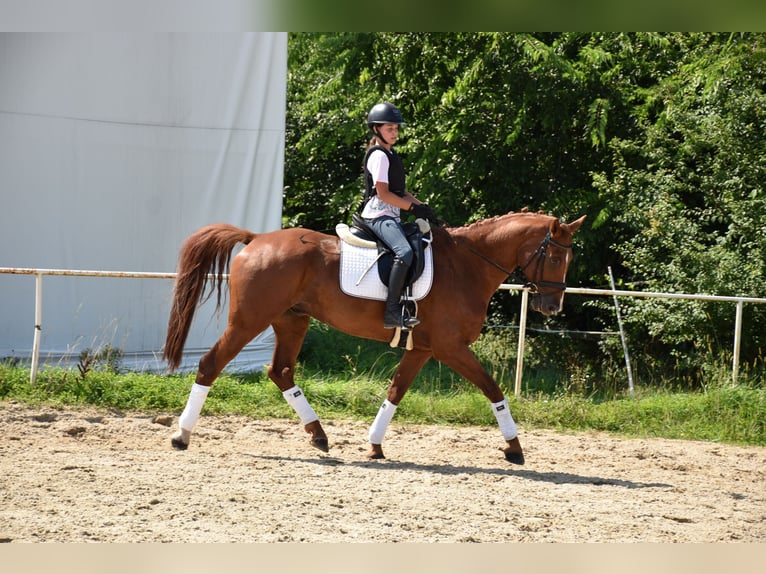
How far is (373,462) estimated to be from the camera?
7.39m

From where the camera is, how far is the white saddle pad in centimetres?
742

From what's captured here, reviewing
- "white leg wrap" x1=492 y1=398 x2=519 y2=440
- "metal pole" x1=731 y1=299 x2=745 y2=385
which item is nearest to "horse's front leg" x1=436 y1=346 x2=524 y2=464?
"white leg wrap" x1=492 y1=398 x2=519 y2=440

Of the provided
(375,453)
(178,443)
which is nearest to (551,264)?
(375,453)

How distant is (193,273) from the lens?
7.72m

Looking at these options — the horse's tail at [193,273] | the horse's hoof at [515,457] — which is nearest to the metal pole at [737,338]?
the horse's hoof at [515,457]

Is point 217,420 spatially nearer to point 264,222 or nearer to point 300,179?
point 264,222

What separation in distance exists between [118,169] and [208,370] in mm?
5358

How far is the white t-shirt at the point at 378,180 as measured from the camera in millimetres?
7262

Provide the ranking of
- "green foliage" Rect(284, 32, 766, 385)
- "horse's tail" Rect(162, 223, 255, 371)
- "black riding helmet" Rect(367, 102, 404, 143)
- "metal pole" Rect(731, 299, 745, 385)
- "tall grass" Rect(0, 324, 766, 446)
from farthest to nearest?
"green foliage" Rect(284, 32, 766, 385)
"metal pole" Rect(731, 299, 745, 385)
"tall grass" Rect(0, 324, 766, 446)
"horse's tail" Rect(162, 223, 255, 371)
"black riding helmet" Rect(367, 102, 404, 143)

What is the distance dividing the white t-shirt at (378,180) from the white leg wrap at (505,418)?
181 centimetres

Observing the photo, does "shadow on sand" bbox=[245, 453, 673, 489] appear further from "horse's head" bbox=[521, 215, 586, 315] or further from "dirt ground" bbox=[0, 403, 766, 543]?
"horse's head" bbox=[521, 215, 586, 315]

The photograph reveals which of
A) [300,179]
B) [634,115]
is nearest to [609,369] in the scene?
[634,115]

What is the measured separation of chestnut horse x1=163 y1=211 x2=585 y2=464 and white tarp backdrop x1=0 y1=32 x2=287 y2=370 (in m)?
3.72

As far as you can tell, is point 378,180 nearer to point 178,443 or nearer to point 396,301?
point 396,301
